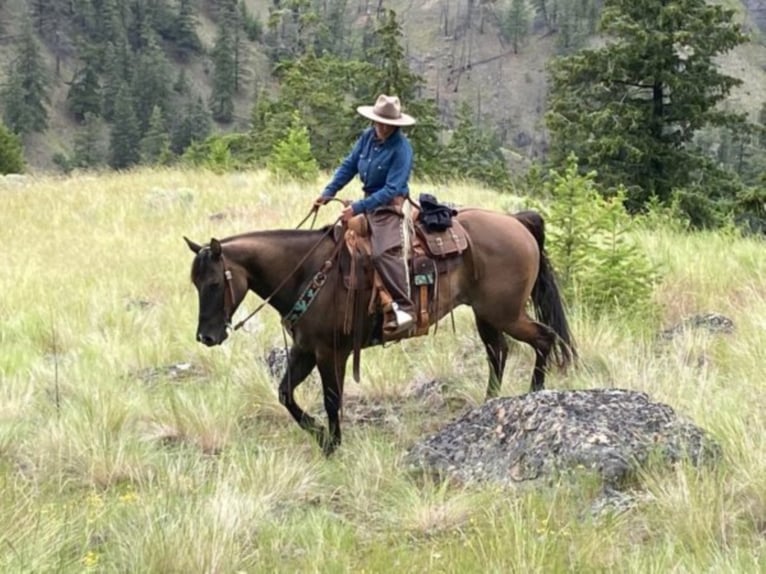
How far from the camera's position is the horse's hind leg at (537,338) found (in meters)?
6.93

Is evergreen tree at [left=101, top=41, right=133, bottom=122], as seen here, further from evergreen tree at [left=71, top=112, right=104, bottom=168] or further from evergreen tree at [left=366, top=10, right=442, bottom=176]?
evergreen tree at [left=366, top=10, right=442, bottom=176]

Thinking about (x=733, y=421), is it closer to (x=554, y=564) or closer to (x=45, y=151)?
(x=554, y=564)

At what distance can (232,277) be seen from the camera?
234 inches

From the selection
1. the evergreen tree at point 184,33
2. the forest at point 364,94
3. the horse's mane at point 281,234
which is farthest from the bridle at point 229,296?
the evergreen tree at point 184,33

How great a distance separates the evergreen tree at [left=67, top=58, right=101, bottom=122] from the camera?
106 m

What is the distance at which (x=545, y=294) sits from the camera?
7344 mm

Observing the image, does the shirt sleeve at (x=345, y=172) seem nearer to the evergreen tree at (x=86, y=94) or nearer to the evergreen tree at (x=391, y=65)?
the evergreen tree at (x=391, y=65)

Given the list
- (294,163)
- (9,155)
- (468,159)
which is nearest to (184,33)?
(9,155)

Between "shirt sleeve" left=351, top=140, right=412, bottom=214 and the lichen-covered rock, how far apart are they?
1734mm

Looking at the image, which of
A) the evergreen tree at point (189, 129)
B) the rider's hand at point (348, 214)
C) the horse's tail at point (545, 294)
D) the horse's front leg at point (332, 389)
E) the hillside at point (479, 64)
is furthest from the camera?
the hillside at point (479, 64)

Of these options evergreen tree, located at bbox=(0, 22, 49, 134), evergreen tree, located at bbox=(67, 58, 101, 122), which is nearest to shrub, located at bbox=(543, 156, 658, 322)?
evergreen tree, located at bbox=(0, 22, 49, 134)

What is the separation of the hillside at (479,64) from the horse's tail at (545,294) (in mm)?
Answer: 114334

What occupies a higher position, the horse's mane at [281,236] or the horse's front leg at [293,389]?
the horse's mane at [281,236]

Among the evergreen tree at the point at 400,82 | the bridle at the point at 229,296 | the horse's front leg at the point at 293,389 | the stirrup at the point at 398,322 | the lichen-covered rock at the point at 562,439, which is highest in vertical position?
the bridle at the point at 229,296
